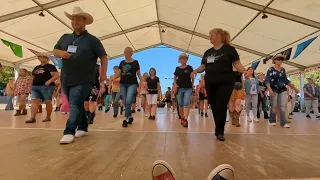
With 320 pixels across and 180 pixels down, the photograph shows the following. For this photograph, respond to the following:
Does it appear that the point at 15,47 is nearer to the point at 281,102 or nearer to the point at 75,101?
the point at 75,101

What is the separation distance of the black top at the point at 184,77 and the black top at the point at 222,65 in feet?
5.55

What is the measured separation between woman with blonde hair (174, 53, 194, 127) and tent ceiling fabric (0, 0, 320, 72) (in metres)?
6.11

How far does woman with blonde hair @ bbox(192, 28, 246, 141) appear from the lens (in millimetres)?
3629

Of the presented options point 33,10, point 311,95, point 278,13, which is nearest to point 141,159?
point 311,95

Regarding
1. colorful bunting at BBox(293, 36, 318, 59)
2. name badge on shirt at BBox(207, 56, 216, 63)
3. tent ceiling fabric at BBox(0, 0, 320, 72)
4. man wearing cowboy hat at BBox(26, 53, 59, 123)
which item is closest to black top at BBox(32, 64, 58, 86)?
man wearing cowboy hat at BBox(26, 53, 59, 123)

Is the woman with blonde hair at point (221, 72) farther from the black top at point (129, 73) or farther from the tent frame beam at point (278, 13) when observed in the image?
the tent frame beam at point (278, 13)

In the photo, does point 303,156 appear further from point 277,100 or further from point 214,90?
point 277,100

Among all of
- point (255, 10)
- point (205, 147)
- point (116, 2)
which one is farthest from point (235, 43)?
point (205, 147)

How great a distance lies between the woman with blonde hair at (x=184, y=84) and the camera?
213 inches

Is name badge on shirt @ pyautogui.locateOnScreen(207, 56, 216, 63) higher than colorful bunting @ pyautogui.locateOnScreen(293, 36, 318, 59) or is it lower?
lower

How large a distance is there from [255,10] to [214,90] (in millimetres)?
8252

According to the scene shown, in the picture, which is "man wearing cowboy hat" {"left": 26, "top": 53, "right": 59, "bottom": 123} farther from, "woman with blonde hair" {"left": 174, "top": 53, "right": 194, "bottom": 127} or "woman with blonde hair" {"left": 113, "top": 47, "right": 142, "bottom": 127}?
"woman with blonde hair" {"left": 174, "top": 53, "right": 194, "bottom": 127}

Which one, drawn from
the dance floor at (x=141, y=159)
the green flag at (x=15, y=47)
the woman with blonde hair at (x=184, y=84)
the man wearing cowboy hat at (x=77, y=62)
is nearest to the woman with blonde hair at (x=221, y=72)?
the dance floor at (x=141, y=159)

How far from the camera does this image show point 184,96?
18.2 ft
